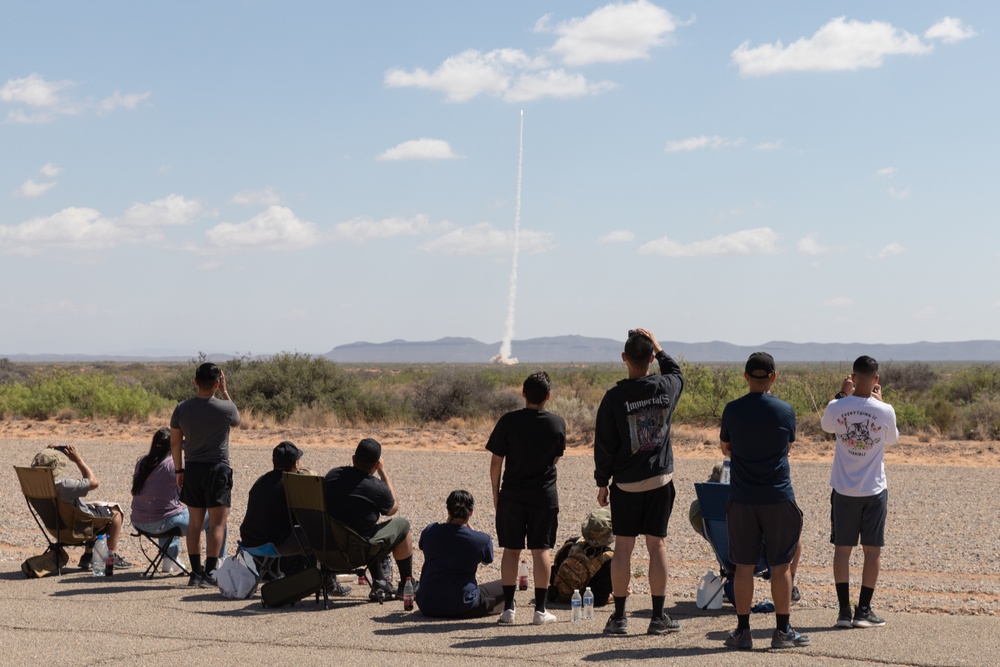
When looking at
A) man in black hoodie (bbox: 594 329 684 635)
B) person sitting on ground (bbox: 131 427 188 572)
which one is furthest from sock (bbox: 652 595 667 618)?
person sitting on ground (bbox: 131 427 188 572)

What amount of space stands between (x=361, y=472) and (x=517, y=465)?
1.41m

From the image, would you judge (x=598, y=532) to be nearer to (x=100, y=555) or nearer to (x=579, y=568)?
(x=579, y=568)

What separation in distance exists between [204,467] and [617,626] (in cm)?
379

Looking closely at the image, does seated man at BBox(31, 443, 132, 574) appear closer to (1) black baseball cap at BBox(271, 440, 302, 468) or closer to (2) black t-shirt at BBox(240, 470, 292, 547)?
(2) black t-shirt at BBox(240, 470, 292, 547)

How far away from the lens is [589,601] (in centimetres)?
791

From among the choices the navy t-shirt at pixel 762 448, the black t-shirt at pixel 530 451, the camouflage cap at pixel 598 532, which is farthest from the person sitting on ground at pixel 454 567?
the navy t-shirt at pixel 762 448

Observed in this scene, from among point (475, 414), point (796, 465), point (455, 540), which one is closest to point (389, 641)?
point (455, 540)

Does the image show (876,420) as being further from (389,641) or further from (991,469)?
(991,469)

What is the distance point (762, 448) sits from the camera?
6805 mm

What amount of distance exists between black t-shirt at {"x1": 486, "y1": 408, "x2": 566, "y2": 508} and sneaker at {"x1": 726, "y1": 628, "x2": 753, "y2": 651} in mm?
1493

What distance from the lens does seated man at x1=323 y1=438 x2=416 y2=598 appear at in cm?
821

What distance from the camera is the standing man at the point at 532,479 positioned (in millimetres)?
7605

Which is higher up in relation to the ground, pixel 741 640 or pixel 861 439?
pixel 861 439

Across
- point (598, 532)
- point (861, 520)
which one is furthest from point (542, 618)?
point (861, 520)
